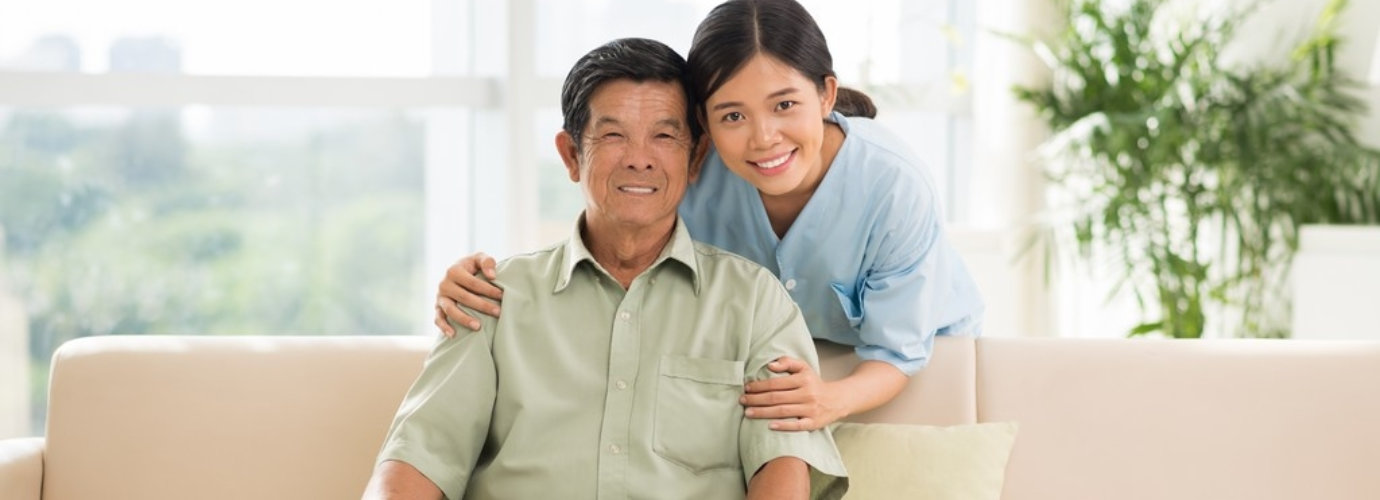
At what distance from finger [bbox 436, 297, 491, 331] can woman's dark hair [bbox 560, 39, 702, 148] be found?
281 millimetres

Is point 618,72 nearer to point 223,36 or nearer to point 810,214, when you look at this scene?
point 810,214

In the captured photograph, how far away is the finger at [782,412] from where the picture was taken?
6.10ft

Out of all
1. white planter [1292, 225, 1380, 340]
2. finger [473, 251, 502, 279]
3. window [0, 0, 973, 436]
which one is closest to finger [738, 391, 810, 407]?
finger [473, 251, 502, 279]

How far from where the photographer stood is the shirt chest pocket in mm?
1900

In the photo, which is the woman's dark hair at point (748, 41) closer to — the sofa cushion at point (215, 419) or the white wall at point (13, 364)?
the sofa cushion at point (215, 419)

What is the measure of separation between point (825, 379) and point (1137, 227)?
8.16 ft

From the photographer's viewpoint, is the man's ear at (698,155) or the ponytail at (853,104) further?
the ponytail at (853,104)

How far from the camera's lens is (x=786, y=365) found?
190 centimetres

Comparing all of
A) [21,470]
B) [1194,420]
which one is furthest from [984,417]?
[21,470]

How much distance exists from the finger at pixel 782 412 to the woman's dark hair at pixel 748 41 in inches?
16.9

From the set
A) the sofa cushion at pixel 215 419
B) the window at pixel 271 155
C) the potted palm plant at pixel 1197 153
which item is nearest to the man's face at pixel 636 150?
the sofa cushion at pixel 215 419

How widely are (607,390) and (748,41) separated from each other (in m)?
0.52

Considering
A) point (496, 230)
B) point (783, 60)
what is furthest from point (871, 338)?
point (496, 230)

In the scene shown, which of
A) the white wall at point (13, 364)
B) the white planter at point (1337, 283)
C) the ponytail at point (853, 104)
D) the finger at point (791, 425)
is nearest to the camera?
the finger at point (791, 425)
